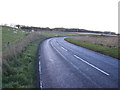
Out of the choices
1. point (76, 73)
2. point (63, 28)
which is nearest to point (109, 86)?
point (76, 73)

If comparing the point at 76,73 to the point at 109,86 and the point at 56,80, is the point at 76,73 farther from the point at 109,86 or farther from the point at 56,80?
the point at 109,86

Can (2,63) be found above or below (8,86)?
above

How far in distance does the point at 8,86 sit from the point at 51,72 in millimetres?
3052

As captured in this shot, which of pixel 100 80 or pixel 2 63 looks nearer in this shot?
pixel 100 80

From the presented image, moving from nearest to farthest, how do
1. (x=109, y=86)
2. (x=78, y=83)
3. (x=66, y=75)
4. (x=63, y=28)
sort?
(x=109, y=86)
(x=78, y=83)
(x=66, y=75)
(x=63, y=28)

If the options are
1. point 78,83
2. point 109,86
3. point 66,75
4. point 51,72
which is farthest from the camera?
point 51,72

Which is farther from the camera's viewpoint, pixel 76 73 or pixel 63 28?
pixel 63 28

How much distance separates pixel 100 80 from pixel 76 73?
1750 mm

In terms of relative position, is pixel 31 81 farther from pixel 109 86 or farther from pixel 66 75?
pixel 109 86

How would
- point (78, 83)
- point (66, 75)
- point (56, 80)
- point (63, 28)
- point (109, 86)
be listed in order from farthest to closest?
point (63, 28), point (66, 75), point (56, 80), point (78, 83), point (109, 86)

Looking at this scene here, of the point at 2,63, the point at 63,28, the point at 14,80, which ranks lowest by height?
the point at 14,80

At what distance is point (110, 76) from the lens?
8188 mm

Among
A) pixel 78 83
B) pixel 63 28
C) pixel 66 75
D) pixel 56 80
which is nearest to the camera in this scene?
pixel 78 83

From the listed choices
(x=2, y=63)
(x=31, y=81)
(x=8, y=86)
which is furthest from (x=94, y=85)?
(x=2, y=63)
